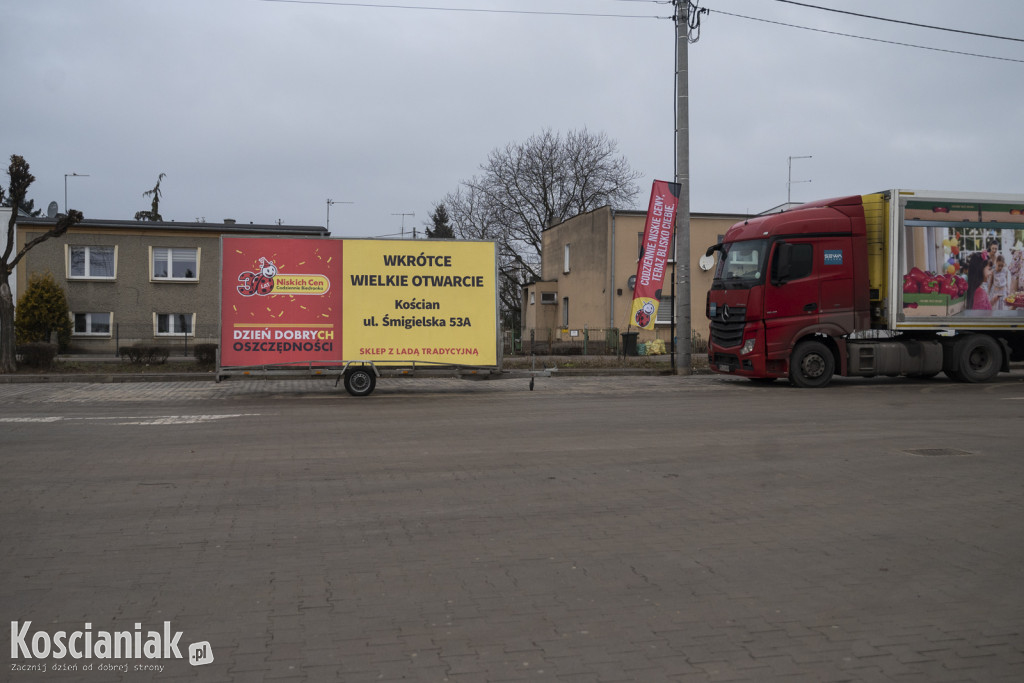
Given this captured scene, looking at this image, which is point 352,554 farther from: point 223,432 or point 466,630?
point 223,432

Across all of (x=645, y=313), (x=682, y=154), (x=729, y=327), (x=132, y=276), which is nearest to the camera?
(x=729, y=327)

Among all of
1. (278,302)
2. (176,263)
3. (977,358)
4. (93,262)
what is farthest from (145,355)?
(977,358)

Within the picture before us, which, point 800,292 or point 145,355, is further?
point 145,355

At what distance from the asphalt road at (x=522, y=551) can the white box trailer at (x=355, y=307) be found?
5352mm

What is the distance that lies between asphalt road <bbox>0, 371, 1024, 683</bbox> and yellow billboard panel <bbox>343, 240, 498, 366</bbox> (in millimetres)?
5668

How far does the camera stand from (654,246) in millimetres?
23203

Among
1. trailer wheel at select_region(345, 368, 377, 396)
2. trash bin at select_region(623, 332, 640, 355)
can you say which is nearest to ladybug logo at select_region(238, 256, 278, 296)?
trailer wheel at select_region(345, 368, 377, 396)

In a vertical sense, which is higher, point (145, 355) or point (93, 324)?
point (93, 324)

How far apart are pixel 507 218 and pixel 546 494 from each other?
46.0m

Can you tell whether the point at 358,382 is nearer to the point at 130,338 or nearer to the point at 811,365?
the point at 811,365

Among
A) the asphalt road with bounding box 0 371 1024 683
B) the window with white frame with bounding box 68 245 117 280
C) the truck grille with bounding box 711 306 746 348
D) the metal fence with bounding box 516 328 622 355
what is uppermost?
the window with white frame with bounding box 68 245 117 280

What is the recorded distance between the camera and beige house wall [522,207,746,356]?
1351 inches

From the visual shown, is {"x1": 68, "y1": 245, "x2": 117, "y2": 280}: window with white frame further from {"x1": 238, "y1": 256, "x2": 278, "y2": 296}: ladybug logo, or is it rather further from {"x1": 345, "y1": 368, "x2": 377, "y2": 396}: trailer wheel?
{"x1": 345, "y1": 368, "x2": 377, "y2": 396}: trailer wheel

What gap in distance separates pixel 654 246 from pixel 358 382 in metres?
10.2
